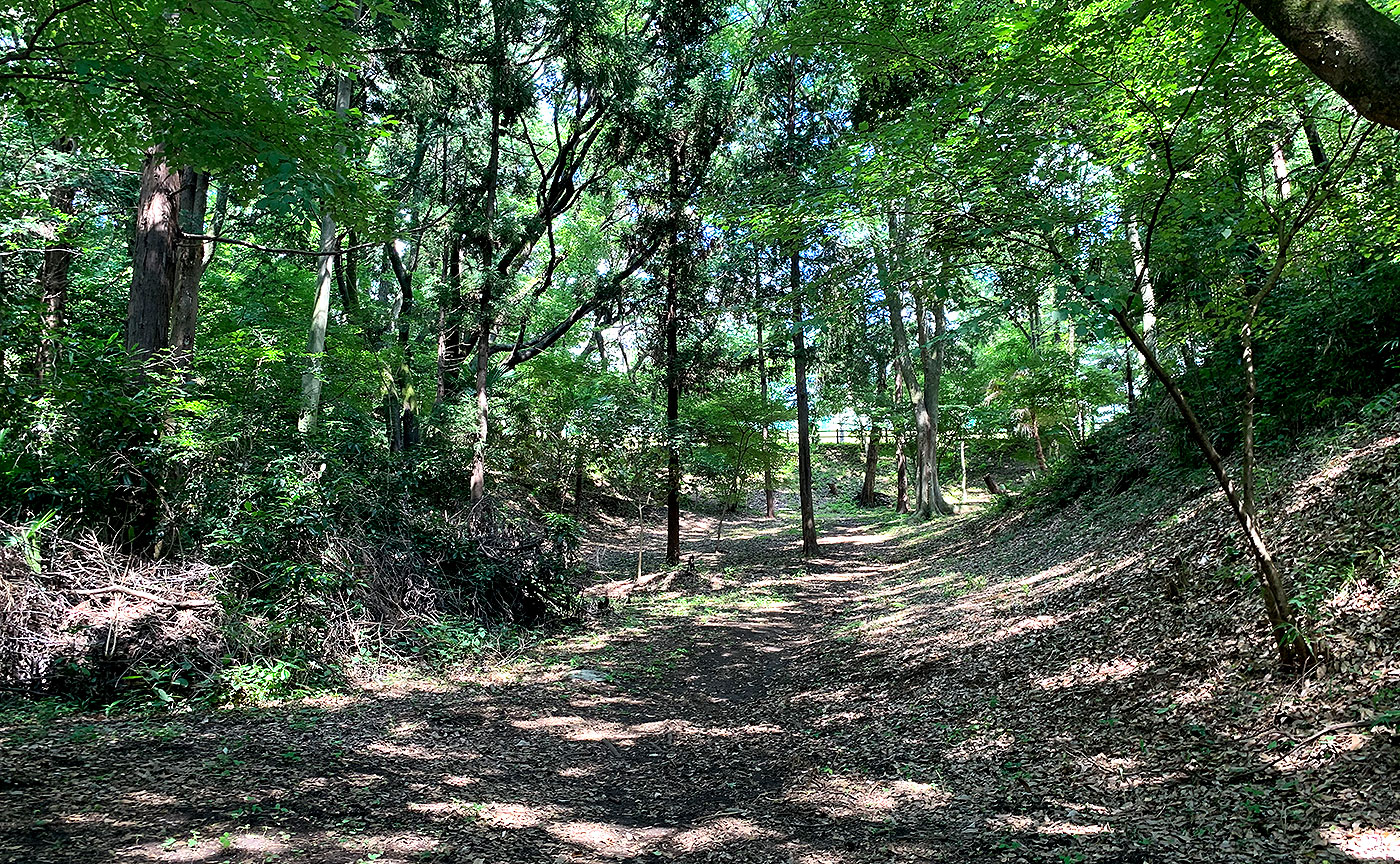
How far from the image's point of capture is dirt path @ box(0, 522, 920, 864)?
344 cm

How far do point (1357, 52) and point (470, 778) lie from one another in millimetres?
5691

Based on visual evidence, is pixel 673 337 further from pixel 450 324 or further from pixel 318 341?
pixel 318 341

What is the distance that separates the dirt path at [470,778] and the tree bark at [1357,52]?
3.78 m

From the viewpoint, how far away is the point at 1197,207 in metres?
4.98

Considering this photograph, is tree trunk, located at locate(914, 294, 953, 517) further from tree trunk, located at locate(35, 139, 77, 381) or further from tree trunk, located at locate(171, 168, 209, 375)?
tree trunk, located at locate(35, 139, 77, 381)

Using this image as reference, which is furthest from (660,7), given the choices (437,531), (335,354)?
(437,531)

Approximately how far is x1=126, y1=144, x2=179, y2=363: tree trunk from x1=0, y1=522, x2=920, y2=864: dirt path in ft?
12.8

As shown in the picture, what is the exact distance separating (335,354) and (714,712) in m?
10.6

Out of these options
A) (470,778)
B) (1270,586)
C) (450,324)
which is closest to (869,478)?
(450,324)

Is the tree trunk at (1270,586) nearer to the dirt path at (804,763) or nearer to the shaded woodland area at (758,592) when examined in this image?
the shaded woodland area at (758,592)

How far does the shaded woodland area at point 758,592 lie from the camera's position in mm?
3650

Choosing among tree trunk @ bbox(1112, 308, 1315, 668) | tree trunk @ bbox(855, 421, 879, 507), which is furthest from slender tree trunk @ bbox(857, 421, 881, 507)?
tree trunk @ bbox(1112, 308, 1315, 668)

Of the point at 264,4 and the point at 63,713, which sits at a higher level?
the point at 264,4

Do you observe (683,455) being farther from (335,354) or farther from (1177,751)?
(1177,751)
